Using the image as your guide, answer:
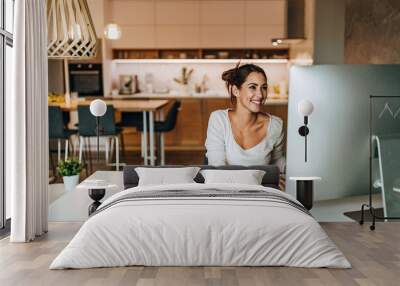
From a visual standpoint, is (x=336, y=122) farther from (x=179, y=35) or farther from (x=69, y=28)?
(x=69, y=28)

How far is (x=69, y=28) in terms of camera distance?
22.8 feet

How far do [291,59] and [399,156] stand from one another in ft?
4.48

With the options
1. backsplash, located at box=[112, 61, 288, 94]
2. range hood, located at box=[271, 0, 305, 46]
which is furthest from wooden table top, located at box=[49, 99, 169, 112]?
range hood, located at box=[271, 0, 305, 46]

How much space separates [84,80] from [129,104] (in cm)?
48

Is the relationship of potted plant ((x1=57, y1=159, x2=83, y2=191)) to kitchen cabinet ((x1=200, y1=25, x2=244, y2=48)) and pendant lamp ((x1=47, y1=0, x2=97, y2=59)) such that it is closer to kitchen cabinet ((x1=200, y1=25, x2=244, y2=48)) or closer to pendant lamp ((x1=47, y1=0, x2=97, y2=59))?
pendant lamp ((x1=47, y1=0, x2=97, y2=59))

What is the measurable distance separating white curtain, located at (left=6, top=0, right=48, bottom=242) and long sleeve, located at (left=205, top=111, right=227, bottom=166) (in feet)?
5.13

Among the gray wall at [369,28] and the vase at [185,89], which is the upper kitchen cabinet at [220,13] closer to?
the vase at [185,89]

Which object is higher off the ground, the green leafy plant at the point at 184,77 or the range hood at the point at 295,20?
the range hood at the point at 295,20

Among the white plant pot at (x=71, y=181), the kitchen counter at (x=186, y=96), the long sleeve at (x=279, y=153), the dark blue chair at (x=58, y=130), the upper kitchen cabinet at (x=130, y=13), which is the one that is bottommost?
the white plant pot at (x=71, y=181)

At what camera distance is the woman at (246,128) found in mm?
7105

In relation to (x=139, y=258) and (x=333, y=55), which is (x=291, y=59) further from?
(x=139, y=258)

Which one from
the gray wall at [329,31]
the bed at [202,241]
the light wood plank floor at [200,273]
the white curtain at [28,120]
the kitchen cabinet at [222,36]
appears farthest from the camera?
the kitchen cabinet at [222,36]

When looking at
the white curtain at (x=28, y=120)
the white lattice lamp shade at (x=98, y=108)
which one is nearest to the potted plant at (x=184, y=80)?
the white lattice lamp shade at (x=98, y=108)

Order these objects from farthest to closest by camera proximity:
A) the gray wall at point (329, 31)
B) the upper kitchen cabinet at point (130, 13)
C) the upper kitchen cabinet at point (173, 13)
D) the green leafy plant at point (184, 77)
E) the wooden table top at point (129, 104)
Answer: the green leafy plant at point (184, 77), the upper kitchen cabinet at point (173, 13), the wooden table top at point (129, 104), the upper kitchen cabinet at point (130, 13), the gray wall at point (329, 31)
